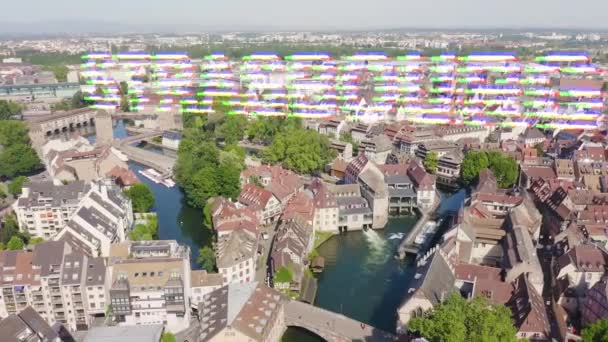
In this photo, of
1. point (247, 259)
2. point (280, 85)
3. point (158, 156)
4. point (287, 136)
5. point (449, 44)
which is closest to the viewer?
point (247, 259)

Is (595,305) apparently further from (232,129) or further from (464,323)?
(232,129)

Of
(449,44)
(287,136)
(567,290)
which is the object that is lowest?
(567,290)

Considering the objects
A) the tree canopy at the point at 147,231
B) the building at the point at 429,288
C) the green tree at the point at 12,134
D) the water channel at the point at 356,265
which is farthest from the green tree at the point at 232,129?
the building at the point at 429,288

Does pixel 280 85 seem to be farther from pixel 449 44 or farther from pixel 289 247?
pixel 449 44

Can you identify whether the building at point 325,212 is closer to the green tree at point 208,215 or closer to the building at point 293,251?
the building at point 293,251

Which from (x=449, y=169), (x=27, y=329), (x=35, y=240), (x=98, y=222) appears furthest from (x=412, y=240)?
(x=35, y=240)

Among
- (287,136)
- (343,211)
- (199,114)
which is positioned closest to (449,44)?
(199,114)

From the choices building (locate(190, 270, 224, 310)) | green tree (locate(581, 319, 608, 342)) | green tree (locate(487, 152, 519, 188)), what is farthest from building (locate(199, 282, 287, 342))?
green tree (locate(487, 152, 519, 188))
